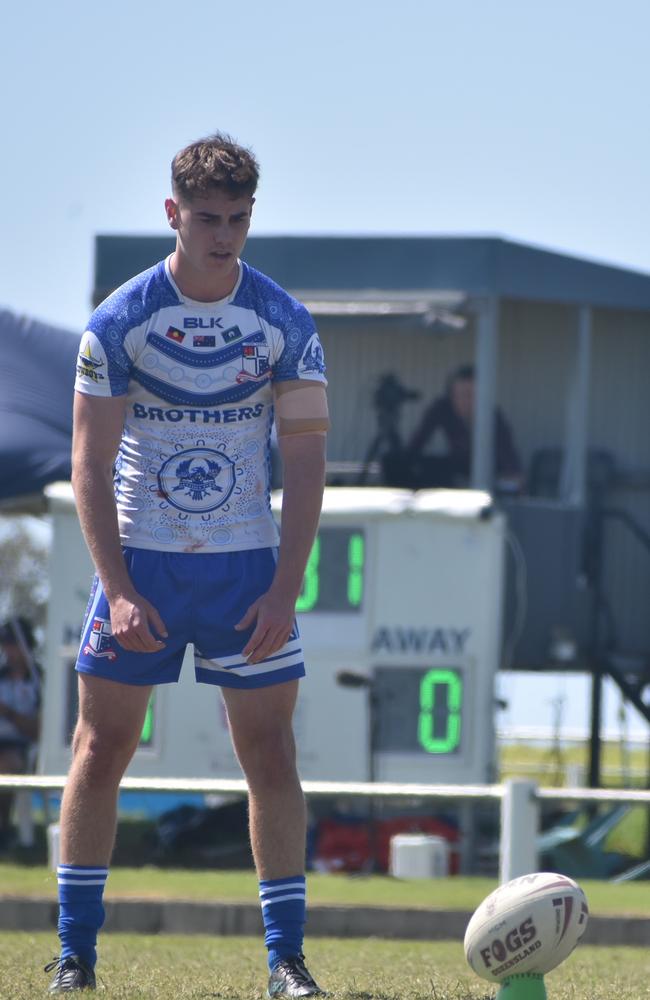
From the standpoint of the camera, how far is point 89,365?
518 centimetres

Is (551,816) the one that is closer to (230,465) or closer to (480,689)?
(480,689)

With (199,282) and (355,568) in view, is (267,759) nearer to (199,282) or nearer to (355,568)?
(199,282)

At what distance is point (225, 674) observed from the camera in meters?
5.18

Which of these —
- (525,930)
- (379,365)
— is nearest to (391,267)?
(379,365)

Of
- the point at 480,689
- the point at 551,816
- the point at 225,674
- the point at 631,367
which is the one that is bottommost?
the point at 551,816

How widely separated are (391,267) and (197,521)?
1202 cm

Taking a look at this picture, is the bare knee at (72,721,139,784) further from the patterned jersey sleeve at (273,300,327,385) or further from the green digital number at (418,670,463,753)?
the green digital number at (418,670,463,753)

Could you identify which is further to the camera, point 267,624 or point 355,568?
point 355,568

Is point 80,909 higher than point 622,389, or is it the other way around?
point 622,389

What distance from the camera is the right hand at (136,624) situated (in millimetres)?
5027

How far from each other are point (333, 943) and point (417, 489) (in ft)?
27.5

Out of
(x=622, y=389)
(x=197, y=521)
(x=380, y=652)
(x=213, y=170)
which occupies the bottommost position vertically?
(x=380, y=652)

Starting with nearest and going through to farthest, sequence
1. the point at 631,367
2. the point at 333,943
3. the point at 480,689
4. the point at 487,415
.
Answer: the point at 333,943 < the point at 480,689 < the point at 487,415 < the point at 631,367

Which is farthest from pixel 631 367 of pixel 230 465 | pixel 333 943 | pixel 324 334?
pixel 230 465
